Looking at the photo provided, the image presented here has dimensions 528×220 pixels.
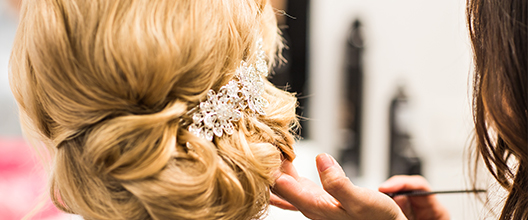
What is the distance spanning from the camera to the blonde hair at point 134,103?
423 millimetres

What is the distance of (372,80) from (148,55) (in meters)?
1.30

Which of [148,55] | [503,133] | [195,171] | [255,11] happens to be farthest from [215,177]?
[503,133]

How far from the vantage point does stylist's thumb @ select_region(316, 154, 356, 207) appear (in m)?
0.53

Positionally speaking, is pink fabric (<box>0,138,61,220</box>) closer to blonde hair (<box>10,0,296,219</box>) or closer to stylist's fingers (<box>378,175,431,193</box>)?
blonde hair (<box>10,0,296,219</box>)

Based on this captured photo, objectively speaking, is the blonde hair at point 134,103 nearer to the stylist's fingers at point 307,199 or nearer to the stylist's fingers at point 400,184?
the stylist's fingers at point 307,199

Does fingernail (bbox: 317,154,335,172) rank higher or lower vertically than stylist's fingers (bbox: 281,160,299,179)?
higher

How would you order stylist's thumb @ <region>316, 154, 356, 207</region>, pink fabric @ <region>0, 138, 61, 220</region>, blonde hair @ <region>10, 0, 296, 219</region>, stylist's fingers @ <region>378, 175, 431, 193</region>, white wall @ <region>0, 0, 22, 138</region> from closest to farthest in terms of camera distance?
1. blonde hair @ <region>10, 0, 296, 219</region>
2. stylist's thumb @ <region>316, 154, 356, 207</region>
3. stylist's fingers @ <region>378, 175, 431, 193</region>
4. pink fabric @ <region>0, 138, 61, 220</region>
5. white wall @ <region>0, 0, 22, 138</region>

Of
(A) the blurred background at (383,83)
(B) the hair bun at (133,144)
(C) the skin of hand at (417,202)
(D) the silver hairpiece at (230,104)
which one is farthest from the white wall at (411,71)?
(B) the hair bun at (133,144)

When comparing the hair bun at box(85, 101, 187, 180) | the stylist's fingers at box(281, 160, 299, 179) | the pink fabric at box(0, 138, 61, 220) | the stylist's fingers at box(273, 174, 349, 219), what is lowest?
the pink fabric at box(0, 138, 61, 220)

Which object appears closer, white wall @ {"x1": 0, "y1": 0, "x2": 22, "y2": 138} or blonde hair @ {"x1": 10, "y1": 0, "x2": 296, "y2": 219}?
blonde hair @ {"x1": 10, "y1": 0, "x2": 296, "y2": 219}

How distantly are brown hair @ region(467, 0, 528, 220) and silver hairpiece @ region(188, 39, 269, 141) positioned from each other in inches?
13.3

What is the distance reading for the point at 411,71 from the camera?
1.54 meters

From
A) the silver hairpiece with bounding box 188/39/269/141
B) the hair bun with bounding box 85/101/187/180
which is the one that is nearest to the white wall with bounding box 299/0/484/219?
the silver hairpiece with bounding box 188/39/269/141

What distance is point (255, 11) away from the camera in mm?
580
